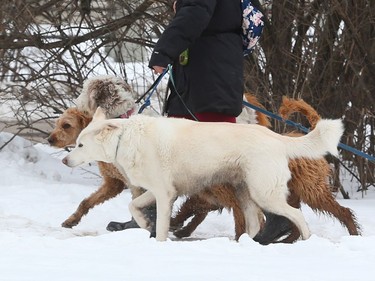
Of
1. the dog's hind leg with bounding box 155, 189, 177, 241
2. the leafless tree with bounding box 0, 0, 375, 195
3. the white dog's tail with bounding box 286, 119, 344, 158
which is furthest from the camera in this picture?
the leafless tree with bounding box 0, 0, 375, 195

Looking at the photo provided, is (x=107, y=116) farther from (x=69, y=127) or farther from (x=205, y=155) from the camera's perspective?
(x=205, y=155)

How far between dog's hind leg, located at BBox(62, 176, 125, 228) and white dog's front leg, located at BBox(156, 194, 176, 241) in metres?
1.32

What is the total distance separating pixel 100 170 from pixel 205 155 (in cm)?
170

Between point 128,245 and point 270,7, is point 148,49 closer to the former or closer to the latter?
point 270,7

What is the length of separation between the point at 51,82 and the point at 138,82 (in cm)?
92

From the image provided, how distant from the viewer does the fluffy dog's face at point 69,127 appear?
284 inches

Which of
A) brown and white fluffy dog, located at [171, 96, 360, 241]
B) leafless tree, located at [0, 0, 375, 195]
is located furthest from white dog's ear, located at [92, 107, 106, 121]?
leafless tree, located at [0, 0, 375, 195]

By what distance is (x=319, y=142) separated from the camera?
18.1 feet

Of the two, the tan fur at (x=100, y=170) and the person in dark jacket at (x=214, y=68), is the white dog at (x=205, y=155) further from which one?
the tan fur at (x=100, y=170)

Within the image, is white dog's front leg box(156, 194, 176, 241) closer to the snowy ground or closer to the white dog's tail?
the snowy ground

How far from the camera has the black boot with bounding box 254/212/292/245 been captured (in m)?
5.84

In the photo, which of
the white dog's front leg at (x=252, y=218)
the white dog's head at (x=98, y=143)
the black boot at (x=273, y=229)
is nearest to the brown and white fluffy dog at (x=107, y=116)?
the white dog's head at (x=98, y=143)

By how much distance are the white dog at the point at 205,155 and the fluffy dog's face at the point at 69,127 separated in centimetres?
139

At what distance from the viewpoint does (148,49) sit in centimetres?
945
